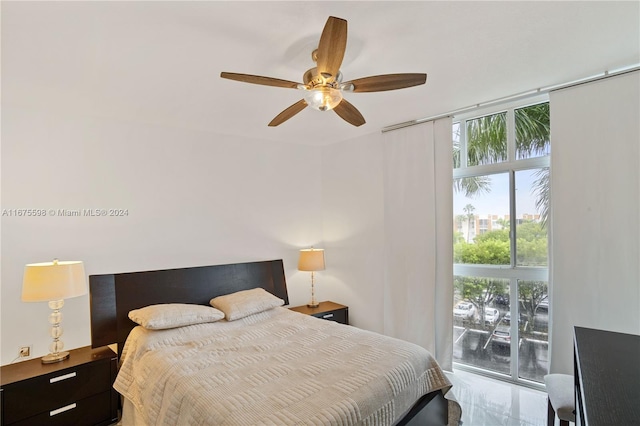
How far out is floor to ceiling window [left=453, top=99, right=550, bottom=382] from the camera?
2.77 m

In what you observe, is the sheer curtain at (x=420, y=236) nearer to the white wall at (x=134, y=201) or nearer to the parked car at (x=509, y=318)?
the parked car at (x=509, y=318)

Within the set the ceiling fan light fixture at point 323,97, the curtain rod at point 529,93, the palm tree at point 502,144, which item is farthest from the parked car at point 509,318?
the ceiling fan light fixture at point 323,97

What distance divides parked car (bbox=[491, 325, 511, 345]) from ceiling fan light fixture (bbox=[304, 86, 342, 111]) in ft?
A: 8.69

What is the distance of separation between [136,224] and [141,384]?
1.55 meters

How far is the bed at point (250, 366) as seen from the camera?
59.5 inches

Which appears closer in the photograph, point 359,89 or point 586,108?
point 359,89

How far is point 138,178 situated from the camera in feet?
9.96

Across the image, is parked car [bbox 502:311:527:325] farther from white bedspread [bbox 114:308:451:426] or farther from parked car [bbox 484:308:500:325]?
white bedspread [bbox 114:308:451:426]

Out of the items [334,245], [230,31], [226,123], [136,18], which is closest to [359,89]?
[230,31]

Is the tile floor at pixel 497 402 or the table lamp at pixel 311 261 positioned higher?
the table lamp at pixel 311 261

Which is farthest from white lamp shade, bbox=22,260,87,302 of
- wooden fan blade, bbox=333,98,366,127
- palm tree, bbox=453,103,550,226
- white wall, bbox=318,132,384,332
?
palm tree, bbox=453,103,550,226

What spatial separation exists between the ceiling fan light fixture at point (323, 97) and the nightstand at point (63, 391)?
244 cm

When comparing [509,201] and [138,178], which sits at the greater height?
[138,178]

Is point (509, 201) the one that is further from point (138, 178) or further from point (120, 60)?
point (138, 178)
